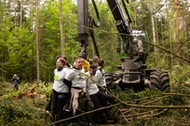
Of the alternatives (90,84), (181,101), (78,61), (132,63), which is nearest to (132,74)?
(132,63)

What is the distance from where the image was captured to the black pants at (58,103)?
23.1 ft

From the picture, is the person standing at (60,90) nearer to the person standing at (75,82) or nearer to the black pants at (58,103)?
the black pants at (58,103)

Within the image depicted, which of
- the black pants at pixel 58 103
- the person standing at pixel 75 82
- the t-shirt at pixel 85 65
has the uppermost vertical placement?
the t-shirt at pixel 85 65

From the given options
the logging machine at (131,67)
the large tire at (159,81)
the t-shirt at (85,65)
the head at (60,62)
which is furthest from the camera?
the large tire at (159,81)

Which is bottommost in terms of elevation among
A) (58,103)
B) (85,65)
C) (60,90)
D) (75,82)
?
(58,103)

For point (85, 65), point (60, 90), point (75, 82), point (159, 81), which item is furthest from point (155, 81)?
point (60, 90)

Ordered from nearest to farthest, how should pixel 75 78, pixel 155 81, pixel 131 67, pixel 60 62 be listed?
1. pixel 60 62
2. pixel 75 78
3. pixel 155 81
4. pixel 131 67

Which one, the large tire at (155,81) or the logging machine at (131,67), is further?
the large tire at (155,81)

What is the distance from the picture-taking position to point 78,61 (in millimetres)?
6957

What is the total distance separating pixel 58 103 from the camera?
7.04m

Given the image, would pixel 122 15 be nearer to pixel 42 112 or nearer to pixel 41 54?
pixel 42 112

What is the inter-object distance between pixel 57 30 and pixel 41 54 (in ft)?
12.0

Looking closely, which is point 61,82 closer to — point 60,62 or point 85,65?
point 60,62

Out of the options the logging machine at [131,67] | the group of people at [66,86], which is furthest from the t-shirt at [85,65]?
the logging machine at [131,67]
